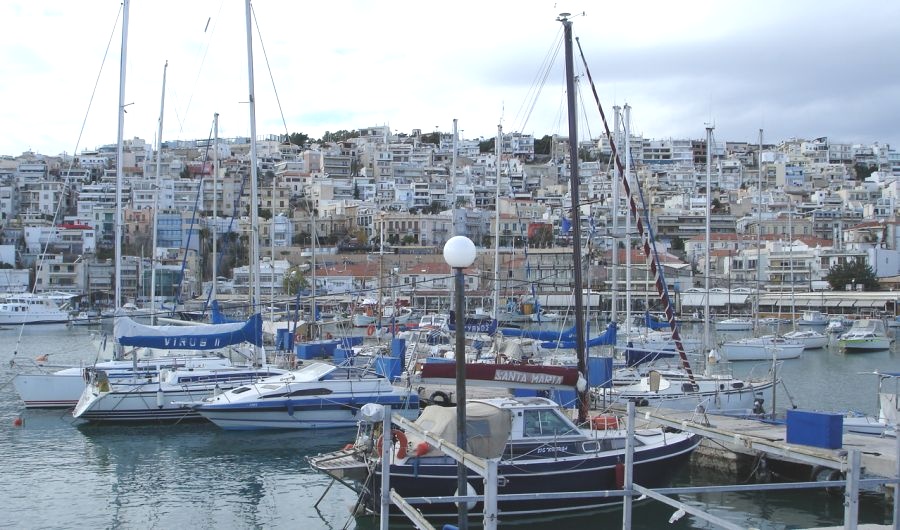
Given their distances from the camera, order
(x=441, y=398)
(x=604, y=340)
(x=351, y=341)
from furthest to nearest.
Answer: (x=351, y=341)
(x=604, y=340)
(x=441, y=398)

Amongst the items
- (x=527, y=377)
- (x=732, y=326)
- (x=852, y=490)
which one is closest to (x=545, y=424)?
(x=527, y=377)

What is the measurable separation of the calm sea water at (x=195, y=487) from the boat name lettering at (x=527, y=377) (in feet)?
7.71

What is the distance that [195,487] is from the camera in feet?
61.1

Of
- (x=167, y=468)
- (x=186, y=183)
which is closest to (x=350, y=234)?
(x=186, y=183)

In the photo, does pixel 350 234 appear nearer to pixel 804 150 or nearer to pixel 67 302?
pixel 67 302

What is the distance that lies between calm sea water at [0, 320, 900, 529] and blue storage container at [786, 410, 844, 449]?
4.03m

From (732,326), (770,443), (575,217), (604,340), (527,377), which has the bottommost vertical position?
(732,326)

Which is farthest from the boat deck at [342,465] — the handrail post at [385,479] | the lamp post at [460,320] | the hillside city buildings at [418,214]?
the hillside city buildings at [418,214]

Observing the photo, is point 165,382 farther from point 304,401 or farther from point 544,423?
point 544,423

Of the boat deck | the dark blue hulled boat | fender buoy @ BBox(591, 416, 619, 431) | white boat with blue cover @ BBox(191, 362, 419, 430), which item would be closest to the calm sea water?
white boat with blue cover @ BBox(191, 362, 419, 430)

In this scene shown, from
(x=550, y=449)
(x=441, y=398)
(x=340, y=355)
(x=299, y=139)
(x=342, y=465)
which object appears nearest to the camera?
(x=342, y=465)

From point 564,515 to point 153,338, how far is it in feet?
47.0

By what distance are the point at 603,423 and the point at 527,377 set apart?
166 cm

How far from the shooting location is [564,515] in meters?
15.8
